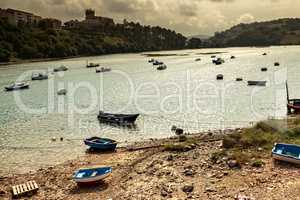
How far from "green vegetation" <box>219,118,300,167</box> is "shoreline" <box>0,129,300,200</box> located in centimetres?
65

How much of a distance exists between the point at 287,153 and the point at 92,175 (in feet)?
41.5

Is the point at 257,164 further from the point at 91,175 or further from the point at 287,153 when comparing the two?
the point at 91,175

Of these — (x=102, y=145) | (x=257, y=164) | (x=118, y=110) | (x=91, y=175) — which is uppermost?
(x=257, y=164)

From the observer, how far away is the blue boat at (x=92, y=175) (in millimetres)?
25391

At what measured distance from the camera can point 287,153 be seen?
25000mm

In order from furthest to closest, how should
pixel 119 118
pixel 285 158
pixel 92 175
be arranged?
pixel 119 118
pixel 92 175
pixel 285 158

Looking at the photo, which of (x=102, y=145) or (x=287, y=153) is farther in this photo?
(x=102, y=145)

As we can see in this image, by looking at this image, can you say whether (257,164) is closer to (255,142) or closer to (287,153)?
(287,153)

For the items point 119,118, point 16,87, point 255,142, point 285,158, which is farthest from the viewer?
point 16,87

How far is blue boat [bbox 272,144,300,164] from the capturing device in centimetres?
2417

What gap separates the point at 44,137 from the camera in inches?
1817

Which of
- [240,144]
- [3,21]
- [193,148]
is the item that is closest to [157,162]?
[193,148]

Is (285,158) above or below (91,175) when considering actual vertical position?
above

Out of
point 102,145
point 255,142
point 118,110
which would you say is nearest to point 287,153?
point 255,142
